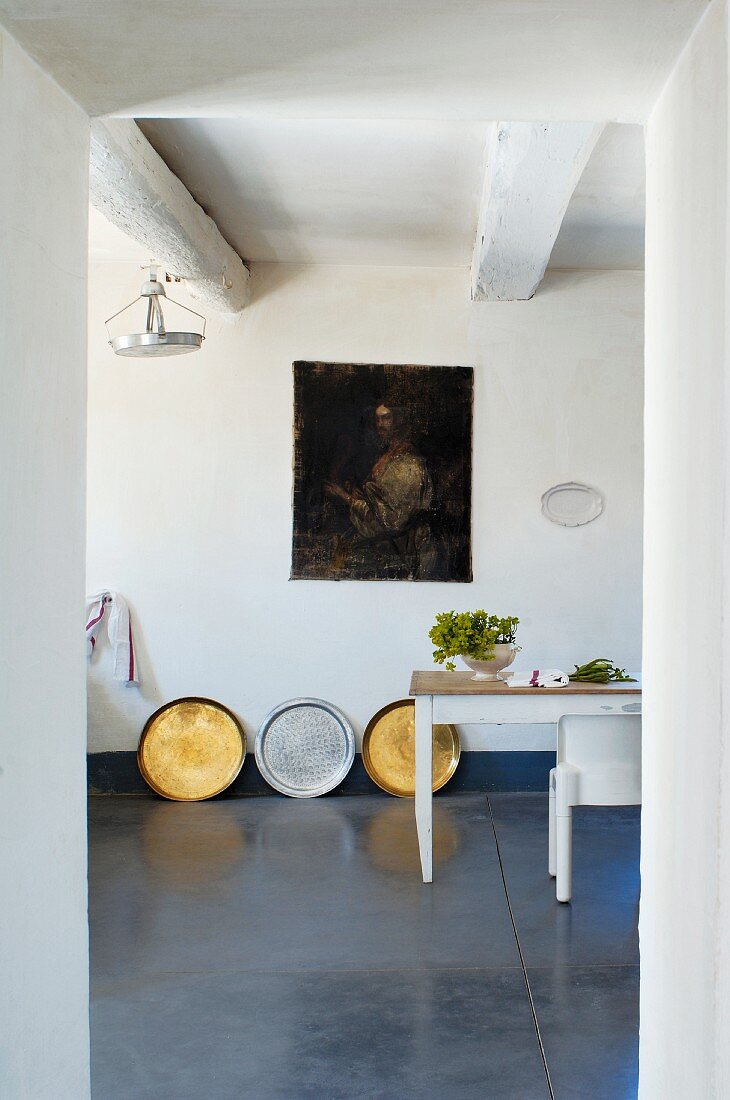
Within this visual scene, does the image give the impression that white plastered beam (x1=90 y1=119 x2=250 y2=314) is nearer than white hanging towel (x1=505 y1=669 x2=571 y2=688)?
Yes

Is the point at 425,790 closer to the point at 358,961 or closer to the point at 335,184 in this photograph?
the point at 358,961

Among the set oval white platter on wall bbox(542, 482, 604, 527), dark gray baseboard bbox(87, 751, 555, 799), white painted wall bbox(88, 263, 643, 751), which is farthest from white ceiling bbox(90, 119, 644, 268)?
dark gray baseboard bbox(87, 751, 555, 799)

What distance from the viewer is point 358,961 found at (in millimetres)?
3205

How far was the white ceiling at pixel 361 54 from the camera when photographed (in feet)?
4.99

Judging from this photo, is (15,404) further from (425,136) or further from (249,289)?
(249,289)

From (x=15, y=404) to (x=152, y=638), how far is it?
3.97m

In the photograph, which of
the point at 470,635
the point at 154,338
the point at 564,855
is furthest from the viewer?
the point at 154,338

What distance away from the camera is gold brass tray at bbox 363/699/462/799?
17.7 feet

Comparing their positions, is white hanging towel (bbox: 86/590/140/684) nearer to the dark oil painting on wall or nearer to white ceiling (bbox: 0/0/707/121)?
the dark oil painting on wall

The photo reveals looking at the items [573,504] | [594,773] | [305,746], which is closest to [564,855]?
[594,773]

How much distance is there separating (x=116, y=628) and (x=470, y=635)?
2.30 meters

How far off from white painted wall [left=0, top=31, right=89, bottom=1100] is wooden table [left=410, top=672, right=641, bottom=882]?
2.13m

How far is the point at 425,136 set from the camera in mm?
3703

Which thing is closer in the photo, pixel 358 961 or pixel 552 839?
pixel 358 961
